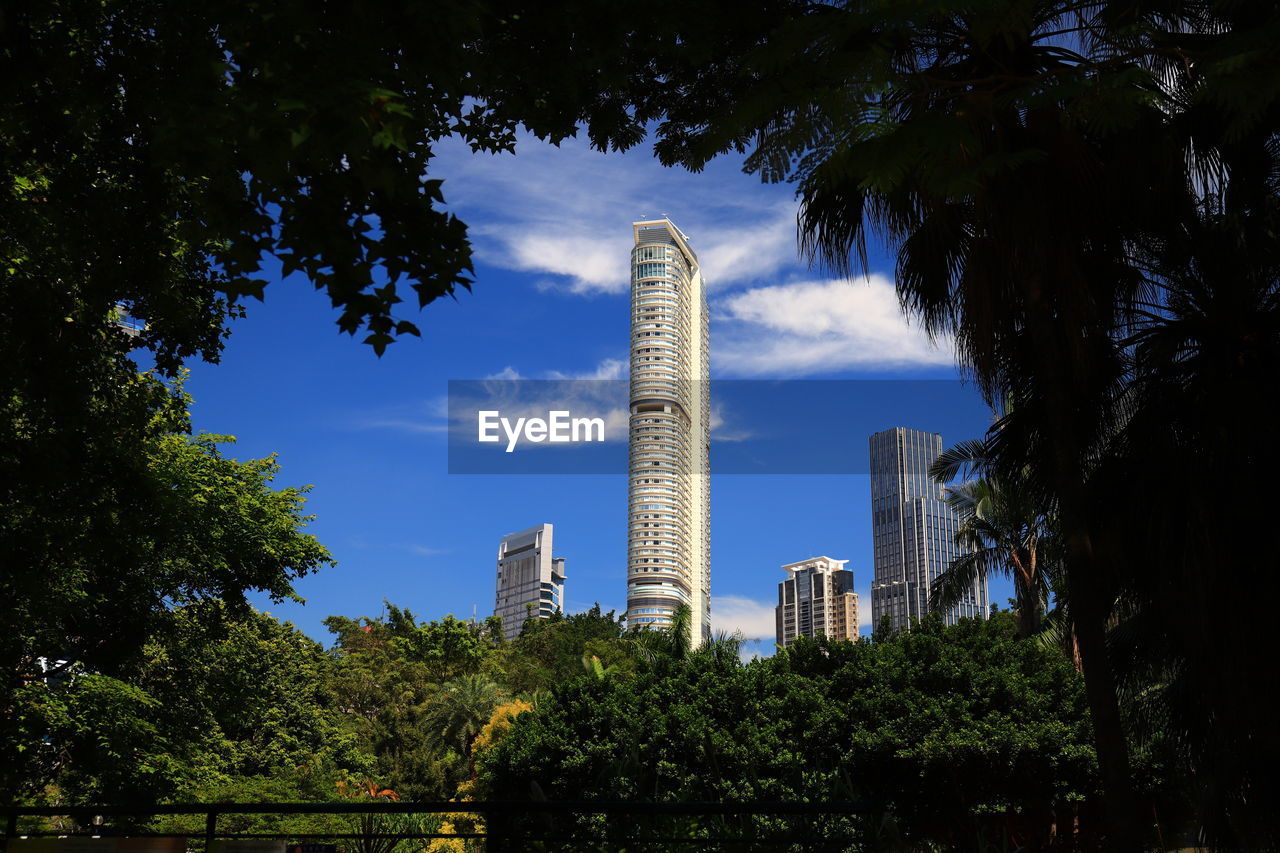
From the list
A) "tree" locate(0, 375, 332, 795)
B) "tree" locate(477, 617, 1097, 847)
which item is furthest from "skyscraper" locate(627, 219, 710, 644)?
"tree" locate(0, 375, 332, 795)

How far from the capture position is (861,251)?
9547 millimetres

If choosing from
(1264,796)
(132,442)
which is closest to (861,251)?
(1264,796)

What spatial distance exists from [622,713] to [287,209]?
19.6m

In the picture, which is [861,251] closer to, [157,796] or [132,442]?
[132,442]

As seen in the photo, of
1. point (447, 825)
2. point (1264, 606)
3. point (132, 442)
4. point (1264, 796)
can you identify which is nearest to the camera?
point (1264, 606)

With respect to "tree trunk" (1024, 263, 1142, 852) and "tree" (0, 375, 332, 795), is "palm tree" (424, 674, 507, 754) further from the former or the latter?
"tree trunk" (1024, 263, 1142, 852)

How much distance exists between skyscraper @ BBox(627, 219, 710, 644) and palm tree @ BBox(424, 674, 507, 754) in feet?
429

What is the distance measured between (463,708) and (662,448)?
458 feet

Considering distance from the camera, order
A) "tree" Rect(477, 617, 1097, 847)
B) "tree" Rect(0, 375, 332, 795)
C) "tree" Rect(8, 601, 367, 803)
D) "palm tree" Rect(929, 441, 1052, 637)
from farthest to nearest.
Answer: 1. "palm tree" Rect(929, 441, 1052, 637)
2. "tree" Rect(477, 617, 1097, 847)
3. "tree" Rect(8, 601, 367, 803)
4. "tree" Rect(0, 375, 332, 795)

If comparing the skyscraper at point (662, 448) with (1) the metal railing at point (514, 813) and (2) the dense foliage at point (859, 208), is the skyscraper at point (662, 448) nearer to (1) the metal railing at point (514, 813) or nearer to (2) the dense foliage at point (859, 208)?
(2) the dense foliage at point (859, 208)

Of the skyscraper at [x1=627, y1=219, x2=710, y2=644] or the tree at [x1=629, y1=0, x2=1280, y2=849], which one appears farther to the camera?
the skyscraper at [x1=627, y1=219, x2=710, y2=644]

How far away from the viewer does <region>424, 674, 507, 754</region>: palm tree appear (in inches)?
1777

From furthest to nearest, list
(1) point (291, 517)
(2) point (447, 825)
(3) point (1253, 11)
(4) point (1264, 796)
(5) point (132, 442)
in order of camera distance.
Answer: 1. (2) point (447, 825)
2. (1) point (291, 517)
3. (5) point (132, 442)
4. (4) point (1264, 796)
5. (3) point (1253, 11)

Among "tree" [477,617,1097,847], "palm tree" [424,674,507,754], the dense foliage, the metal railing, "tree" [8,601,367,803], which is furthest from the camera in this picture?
"palm tree" [424,674,507,754]
